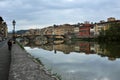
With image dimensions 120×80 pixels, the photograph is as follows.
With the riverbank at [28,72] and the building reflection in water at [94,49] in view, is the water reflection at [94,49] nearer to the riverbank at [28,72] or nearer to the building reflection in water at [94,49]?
the building reflection in water at [94,49]

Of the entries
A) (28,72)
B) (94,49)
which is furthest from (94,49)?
(28,72)

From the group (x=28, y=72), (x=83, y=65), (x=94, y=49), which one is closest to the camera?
(x=28, y=72)

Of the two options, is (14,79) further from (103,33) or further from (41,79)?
(103,33)

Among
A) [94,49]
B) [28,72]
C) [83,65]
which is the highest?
[28,72]

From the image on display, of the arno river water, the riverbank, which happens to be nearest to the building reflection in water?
the arno river water

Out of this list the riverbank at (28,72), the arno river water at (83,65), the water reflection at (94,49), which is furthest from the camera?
the water reflection at (94,49)

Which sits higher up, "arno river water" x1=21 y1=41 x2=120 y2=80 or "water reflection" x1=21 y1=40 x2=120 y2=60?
"arno river water" x1=21 y1=41 x2=120 y2=80

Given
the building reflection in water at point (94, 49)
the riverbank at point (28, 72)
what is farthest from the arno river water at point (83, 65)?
the riverbank at point (28, 72)

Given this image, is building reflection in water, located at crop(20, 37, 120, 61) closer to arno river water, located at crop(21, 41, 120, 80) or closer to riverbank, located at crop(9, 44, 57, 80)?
arno river water, located at crop(21, 41, 120, 80)

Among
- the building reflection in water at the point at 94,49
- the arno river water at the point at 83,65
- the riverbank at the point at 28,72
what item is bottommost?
the building reflection in water at the point at 94,49

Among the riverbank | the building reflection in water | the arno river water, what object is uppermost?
the riverbank

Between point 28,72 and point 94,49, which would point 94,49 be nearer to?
point 94,49

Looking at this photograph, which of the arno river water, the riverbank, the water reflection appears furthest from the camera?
the water reflection

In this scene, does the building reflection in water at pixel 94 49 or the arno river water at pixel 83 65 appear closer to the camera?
the arno river water at pixel 83 65
